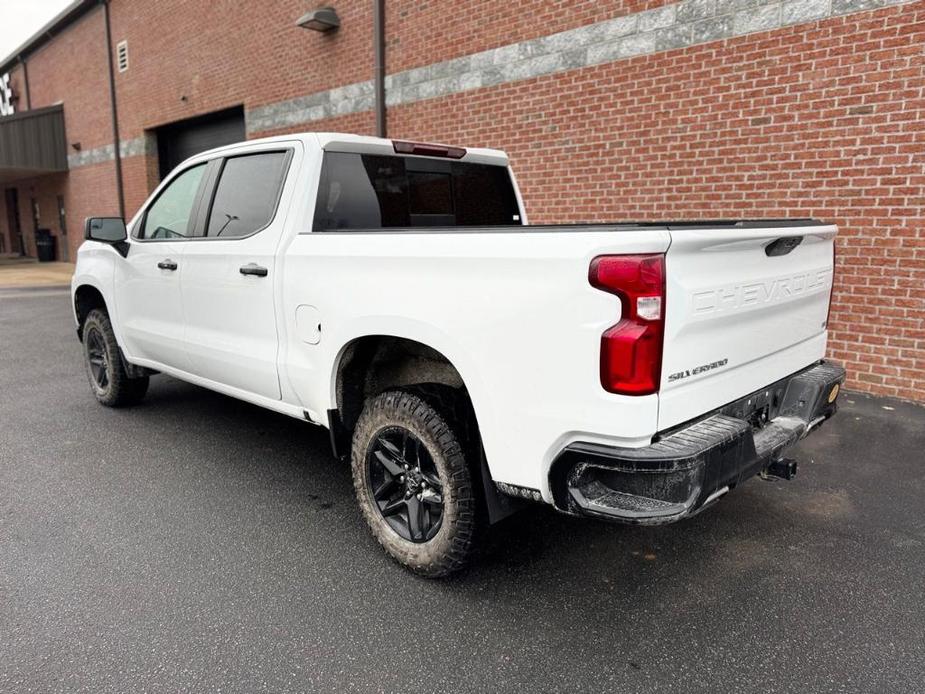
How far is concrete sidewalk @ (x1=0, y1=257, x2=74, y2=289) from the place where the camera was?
621 inches

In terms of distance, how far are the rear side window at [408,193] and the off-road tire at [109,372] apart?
2.71 meters

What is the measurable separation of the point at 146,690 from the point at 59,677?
33 cm

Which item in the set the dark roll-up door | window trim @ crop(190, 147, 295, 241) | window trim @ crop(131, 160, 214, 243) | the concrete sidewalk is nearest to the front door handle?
window trim @ crop(190, 147, 295, 241)

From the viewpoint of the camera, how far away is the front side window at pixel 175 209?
4.32m

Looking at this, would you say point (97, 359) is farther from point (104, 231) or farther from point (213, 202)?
point (213, 202)

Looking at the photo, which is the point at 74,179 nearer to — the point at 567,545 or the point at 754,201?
the point at 754,201

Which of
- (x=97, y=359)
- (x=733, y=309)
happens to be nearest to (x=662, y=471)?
(x=733, y=309)

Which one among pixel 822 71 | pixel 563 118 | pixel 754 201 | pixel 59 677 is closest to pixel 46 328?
pixel 563 118

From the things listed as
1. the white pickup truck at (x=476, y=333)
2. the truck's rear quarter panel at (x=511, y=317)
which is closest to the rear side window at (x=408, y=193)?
the white pickup truck at (x=476, y=333)

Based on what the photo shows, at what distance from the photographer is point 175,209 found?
449cm

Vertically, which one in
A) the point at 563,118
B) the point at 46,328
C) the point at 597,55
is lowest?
the point at 46,328

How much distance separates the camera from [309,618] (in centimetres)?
263

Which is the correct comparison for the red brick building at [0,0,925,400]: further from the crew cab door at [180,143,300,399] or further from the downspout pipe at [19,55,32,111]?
the downspout pipe at [19,55,32,111]

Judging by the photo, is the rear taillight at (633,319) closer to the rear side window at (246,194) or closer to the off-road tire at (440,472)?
the off-road tire at (440,472)
